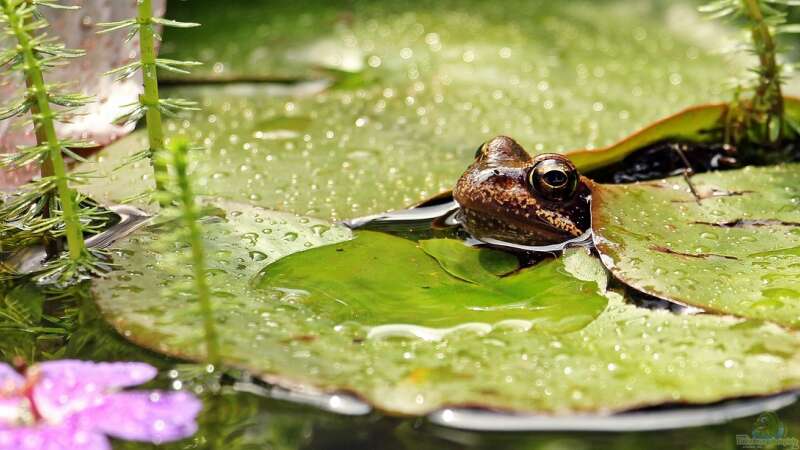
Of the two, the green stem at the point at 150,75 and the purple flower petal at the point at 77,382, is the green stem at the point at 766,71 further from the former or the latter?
the purple flower petal at the point at 77,382

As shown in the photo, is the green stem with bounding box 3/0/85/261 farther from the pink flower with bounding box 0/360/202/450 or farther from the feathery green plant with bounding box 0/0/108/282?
the pink flower with bounding box 0/360/202/450

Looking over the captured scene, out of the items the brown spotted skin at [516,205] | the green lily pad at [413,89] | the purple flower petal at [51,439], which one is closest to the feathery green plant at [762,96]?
the green lily pad at [413,89]

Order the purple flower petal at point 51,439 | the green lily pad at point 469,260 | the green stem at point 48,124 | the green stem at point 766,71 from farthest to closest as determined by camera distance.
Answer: the green stem at point 766,71 → the green lily pad at point 469,260 → the green stem at point 48,124 → the purple flower petal at point 51,439

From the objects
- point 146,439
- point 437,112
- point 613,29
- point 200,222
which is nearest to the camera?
point 146,439

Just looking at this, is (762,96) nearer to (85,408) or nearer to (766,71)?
(766,71)

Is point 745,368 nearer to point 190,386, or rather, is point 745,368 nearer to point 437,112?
point 190,386

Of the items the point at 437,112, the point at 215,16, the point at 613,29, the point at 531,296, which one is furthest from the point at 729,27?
the point at 531,296
